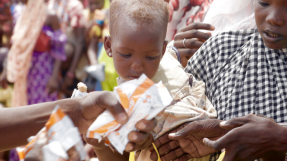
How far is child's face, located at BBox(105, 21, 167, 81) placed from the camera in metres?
1.61

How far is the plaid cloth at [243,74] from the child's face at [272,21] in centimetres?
12

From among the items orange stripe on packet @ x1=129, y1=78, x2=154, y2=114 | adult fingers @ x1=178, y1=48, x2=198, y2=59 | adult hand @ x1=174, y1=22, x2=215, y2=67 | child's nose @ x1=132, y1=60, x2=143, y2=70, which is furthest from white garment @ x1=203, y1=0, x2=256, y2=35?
orange stripe on packet @ x1=129, y1=78, x2=154, y2=114

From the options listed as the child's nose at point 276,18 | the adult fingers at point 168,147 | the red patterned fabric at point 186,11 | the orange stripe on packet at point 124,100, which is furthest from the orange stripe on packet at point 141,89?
the red patterned fabric at point 186,11

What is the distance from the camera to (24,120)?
1.43 meters

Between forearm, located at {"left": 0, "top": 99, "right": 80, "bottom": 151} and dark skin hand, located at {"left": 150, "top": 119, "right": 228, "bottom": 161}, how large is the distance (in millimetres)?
454

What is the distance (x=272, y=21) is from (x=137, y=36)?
2.09 feet

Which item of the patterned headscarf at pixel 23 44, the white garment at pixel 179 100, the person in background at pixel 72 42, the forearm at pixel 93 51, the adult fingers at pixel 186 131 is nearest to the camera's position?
the adult fingers at pixel 186 131

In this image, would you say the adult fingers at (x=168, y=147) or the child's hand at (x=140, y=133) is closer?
the child's hand at (x=140, y=133)

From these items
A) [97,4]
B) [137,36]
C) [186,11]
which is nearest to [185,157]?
[137,36]

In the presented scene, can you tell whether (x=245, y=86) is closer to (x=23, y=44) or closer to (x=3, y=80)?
(x=23, y=44)

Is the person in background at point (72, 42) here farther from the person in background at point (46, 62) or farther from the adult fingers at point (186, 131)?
the adult fingers at point (186, 131)

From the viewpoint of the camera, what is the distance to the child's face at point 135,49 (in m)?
1.61

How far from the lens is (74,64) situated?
5148 millimetres

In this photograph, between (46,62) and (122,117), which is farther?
(46,62)
